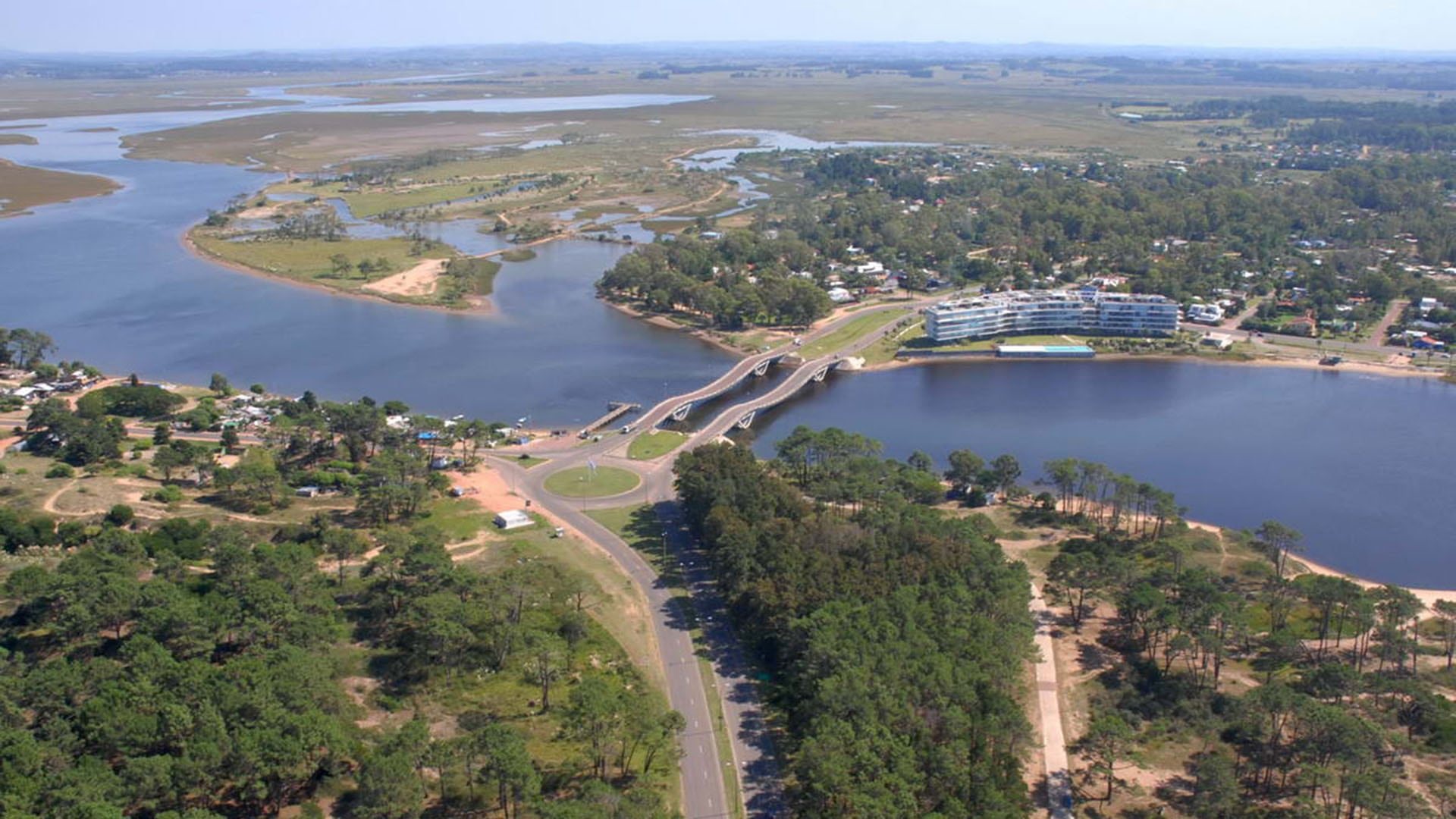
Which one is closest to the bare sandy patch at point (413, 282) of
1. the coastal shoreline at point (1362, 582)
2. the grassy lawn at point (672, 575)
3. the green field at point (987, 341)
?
the green field at point (987, 341)

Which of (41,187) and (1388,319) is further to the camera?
(41,187)

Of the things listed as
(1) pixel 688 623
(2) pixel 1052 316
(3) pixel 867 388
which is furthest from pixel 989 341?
(1) pixel 688 623

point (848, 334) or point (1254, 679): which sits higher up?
point (848, 334)

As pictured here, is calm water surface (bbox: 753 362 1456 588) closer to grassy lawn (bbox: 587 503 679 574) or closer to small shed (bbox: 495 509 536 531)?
grassy lawn (bbox: 587 503 679 574)

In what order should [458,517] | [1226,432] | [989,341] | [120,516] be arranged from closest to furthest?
[120,516], [458,517], [1226,432], [989,341]

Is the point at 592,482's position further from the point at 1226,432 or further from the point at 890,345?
the point at 1226,432

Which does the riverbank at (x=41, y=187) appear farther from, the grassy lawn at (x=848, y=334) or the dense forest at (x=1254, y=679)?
the dense forest at (x=1254, y=679)
